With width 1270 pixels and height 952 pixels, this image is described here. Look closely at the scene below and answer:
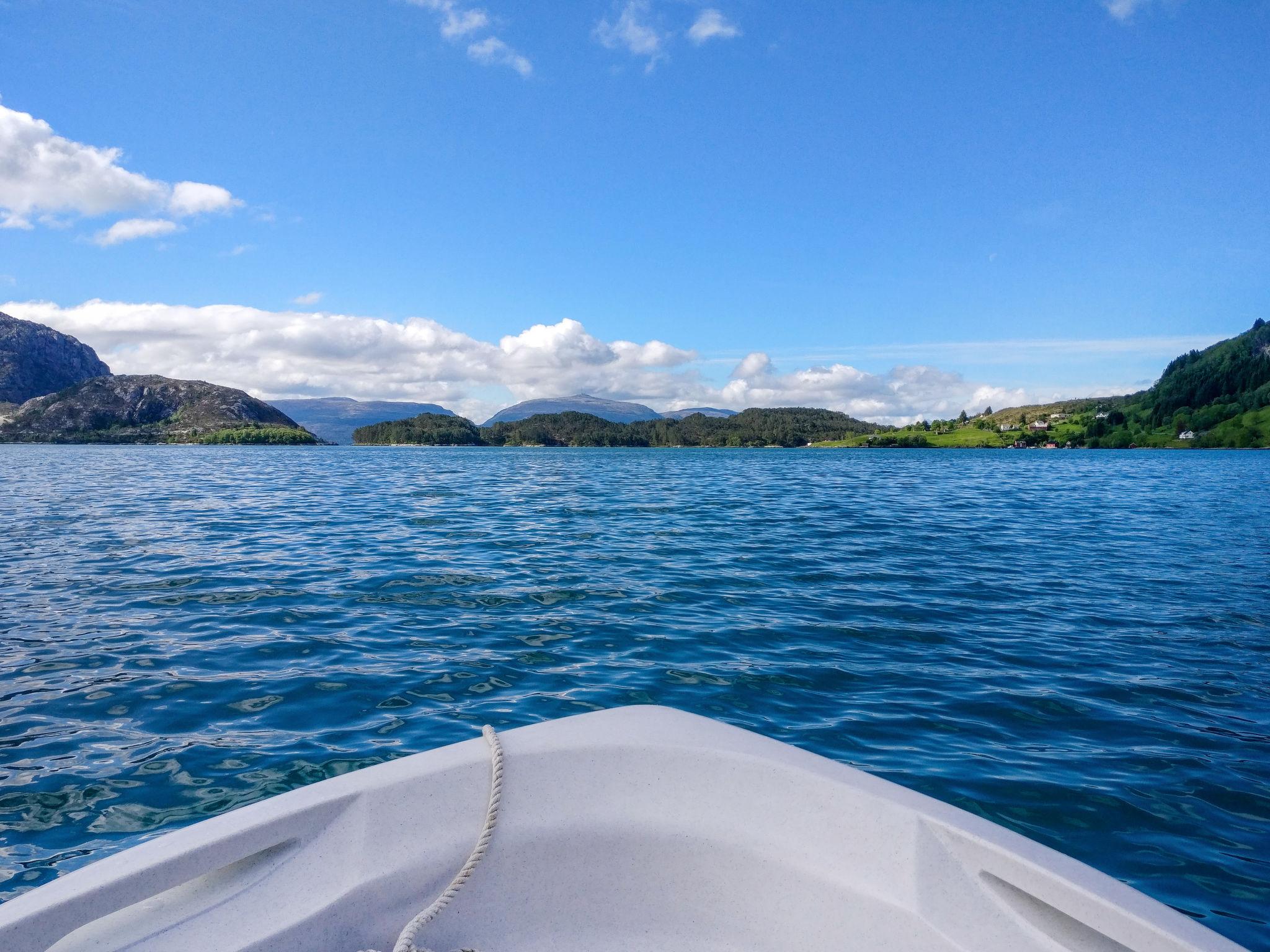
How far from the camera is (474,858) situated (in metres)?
3.04

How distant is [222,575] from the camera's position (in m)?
13.6

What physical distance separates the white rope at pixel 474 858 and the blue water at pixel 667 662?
3.19m

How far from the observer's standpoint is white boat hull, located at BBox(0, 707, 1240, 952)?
2578mm

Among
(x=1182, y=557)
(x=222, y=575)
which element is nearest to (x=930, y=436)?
(x=1182, y=557)

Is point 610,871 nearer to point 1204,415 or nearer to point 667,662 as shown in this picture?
point 667,662

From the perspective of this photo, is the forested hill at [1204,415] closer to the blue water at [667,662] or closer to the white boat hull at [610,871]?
the blue water at [667,662]

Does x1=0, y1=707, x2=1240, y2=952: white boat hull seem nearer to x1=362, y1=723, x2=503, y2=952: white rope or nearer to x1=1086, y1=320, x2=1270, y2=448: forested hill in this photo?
x1=362, y1=723, x2=503, y2=952: white rope

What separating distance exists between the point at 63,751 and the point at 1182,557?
21.8 meters

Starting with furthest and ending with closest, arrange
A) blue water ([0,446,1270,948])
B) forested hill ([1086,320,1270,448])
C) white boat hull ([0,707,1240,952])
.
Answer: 1. forested hill ([1086,320,1270,448])
2. blue water ([0,446,1270,948])
3. white boat hull ([0,707,1240,952])

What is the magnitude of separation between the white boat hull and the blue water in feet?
8.37

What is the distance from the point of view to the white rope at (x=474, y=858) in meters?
2.79

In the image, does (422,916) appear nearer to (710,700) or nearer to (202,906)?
(202,906)

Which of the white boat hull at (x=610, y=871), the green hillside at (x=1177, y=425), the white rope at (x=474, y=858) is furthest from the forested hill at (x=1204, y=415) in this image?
the white rope at (x=474, y=858)

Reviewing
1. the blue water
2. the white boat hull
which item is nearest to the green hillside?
the blue water
